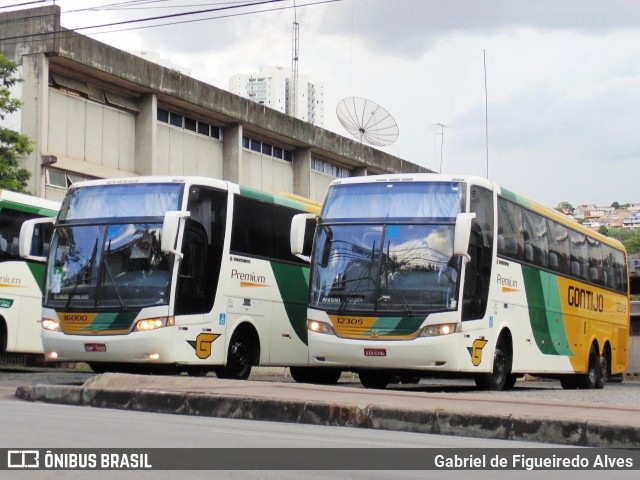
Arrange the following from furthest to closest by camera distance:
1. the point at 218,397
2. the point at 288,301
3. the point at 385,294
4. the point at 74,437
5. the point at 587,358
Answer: the point at 587,358, the point at 288,301, the point at 385,294, the point at 218,397, the point at 74,437

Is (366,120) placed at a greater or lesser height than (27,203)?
greater

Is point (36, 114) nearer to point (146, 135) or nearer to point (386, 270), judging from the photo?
point (146, 135)

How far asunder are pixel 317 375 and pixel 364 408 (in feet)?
34.6

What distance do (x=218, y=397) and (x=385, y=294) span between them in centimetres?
478

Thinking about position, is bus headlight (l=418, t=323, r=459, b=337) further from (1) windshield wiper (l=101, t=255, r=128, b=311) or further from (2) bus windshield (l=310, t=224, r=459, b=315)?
(1) windshield wiper (l=101, t=255, r=128, b=311)

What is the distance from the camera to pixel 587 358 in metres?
24.7

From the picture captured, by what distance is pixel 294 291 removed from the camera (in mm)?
21438

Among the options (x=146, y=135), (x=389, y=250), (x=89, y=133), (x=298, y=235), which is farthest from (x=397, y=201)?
(x=146, y=135)

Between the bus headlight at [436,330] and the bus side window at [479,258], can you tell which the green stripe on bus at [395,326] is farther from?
the bus side window at [479,258]

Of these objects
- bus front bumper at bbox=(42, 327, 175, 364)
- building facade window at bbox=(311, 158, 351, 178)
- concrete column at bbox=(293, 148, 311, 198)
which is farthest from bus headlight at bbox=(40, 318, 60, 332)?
building facade window at bbox=(311, 158, 351, 178)

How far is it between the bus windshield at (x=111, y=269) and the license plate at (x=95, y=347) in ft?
1.97

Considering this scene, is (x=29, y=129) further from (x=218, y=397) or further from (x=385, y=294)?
(x=218, y=397)

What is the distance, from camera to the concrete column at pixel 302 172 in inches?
1817

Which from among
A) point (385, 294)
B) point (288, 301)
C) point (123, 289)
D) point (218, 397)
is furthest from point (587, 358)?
point (218, 397)
